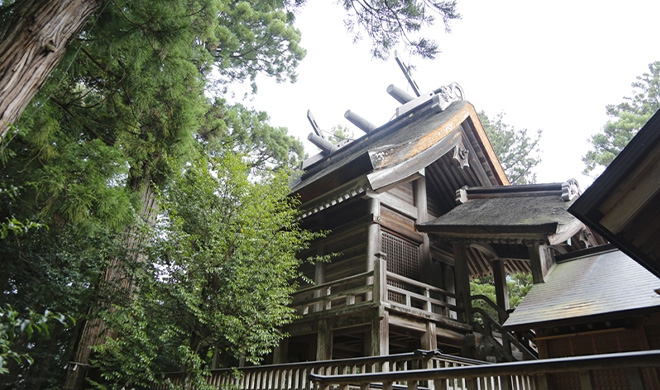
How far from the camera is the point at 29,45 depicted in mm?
3547

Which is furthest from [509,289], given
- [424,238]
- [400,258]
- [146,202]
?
[146,202]

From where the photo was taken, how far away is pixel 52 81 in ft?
15.7

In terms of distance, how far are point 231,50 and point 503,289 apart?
10.3m

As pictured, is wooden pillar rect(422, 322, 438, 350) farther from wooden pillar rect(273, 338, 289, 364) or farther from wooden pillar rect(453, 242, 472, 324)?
wooden pillar rect(273, 338, 289, 364)

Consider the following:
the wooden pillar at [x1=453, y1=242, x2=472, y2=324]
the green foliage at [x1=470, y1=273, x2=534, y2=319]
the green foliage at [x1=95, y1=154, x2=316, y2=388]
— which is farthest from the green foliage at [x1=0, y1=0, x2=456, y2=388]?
the green foliage at [x1=470, y1=273, x2=534, y2=319]

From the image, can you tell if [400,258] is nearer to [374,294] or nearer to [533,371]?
[374,294]

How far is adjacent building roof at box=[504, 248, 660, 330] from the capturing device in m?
5.60

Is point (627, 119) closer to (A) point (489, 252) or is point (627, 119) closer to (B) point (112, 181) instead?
(A) point (489, 252)

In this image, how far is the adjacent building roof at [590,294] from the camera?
5602 millimetres

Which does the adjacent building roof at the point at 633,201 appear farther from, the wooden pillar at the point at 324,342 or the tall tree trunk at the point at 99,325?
the tall tree trunk at the point at 99,325

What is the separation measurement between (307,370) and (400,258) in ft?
Answer: 14.9

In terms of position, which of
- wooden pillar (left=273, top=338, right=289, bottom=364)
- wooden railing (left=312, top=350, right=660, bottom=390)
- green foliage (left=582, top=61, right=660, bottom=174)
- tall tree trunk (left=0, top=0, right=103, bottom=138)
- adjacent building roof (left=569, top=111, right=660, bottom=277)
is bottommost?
wooden railing (left=312, top=350, right=660, bottom=390)

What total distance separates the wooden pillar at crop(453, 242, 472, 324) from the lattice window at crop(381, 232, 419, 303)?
3.34ft

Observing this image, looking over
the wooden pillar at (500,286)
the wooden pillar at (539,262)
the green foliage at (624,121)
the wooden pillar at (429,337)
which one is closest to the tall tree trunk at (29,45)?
the wooden pillar at (429,337)
